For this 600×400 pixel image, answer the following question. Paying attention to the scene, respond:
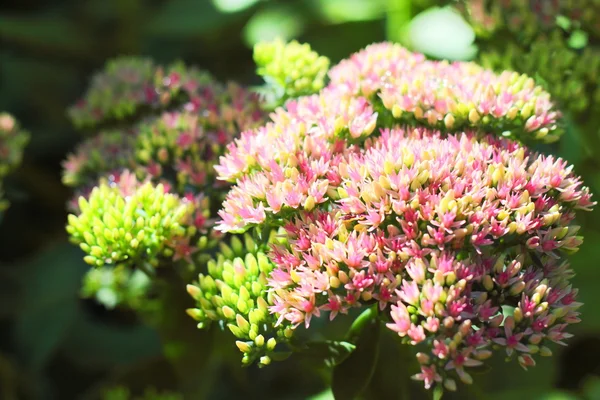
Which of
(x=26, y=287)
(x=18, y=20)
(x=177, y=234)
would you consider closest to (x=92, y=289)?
(x=26, y=287)

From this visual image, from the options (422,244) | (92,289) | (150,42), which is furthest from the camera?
(150,42)

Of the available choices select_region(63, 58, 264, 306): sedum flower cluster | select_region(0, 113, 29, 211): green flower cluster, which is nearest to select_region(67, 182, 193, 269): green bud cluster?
select_region(63, 58, 264, 306): sedum flower cluster

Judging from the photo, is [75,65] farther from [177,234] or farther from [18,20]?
[177,234]

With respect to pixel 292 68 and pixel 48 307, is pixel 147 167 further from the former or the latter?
pixel 48 307

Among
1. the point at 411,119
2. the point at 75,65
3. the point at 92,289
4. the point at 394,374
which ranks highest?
the point at 75,65

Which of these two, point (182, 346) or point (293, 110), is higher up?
point (293, 110)

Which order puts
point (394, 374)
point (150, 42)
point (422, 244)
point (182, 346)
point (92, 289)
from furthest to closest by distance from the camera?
point (150, 42) → point (92, 289) → point (182, 346) → point (394, 374) → point (422, 244)

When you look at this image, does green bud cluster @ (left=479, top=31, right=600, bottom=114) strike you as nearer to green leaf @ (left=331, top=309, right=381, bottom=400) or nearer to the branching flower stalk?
the branching flower stalk

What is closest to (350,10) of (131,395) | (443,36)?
(443,36)
